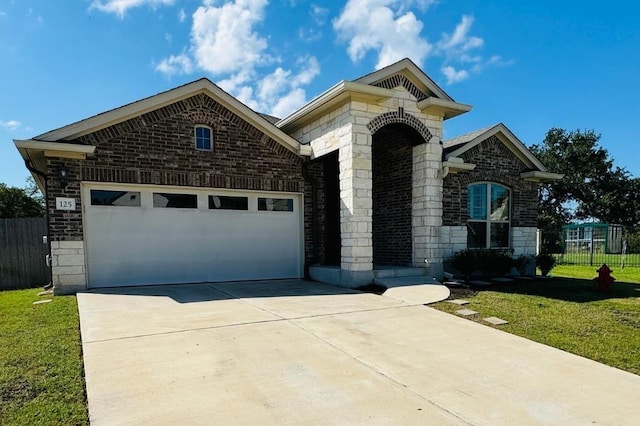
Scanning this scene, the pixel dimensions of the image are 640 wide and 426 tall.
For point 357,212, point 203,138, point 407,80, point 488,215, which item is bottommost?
point 488,215

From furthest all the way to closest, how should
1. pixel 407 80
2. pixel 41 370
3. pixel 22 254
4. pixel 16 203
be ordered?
pixel 16 203 → pixel 22 254 → pixel 407 80 → pixel 41 370

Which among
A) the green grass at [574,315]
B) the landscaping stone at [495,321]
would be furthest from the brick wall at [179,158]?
the landscaping stone at [495,321]

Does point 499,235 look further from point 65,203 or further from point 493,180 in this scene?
point 65,203

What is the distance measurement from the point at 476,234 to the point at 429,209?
2769 millimetres

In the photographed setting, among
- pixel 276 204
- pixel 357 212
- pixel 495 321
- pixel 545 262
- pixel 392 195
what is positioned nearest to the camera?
pixel 495 321

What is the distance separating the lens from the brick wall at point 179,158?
8.05 meters

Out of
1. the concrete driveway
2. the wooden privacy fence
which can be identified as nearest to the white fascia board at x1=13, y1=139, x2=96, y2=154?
the concrete driveway

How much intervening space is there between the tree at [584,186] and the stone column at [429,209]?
32.9 meters

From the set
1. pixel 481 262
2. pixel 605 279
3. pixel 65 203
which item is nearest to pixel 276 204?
pixel 65 203

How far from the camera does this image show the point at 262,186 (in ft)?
32.3

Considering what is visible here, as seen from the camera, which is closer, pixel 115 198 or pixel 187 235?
pixel 115 198

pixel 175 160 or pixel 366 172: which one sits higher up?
pixel 175 160

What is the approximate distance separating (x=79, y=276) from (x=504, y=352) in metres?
8.02

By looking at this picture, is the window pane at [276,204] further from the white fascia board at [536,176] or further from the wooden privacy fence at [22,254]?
the white fascia board at [536,176]
